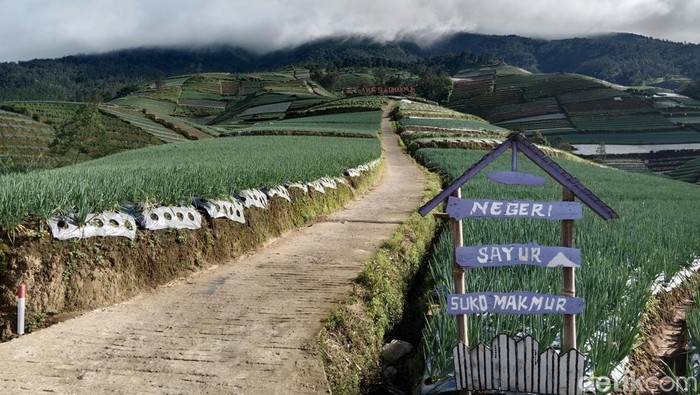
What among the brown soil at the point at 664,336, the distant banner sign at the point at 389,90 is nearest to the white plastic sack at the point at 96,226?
the brown soil at the point at 664,336

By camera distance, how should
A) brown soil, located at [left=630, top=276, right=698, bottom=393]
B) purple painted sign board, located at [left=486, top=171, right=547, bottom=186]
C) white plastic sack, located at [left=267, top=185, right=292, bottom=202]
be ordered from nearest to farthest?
purple painted sign board, located at [left=486, top=171, right=547, bottom=186] → brown soil, located at [left=630, top=276, right=698, bottom=393] → white plastic sack, located at [left=267, top=185, right=292, bottom=202]

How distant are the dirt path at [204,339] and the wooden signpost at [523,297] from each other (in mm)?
1308

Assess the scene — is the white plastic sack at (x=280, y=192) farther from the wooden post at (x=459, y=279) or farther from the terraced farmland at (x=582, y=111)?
the terraced farmland at (x=582, y=111)

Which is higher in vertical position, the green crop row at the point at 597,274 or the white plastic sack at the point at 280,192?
the white plastic sack at the point at 280,192

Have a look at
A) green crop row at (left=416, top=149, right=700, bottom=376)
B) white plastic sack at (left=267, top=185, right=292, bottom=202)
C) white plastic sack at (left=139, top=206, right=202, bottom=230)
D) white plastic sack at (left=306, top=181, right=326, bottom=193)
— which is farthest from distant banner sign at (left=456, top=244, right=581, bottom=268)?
white plastic sack at (left=306, top=181, right=326, bottom=193)

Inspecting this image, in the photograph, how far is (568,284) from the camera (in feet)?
13.4

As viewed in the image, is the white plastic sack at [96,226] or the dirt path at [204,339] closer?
the dirt path at [204,339]

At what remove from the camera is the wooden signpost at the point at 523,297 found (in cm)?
397

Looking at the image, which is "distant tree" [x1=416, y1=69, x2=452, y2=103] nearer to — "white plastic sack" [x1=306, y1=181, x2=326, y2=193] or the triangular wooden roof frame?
"white plastic sack" [x1=306, y1=181, x2=326, y2=193]

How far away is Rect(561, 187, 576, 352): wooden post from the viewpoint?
3.97 metres

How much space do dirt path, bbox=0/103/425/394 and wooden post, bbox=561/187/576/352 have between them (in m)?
1.97

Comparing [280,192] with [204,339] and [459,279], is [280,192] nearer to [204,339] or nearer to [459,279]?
[204,339]

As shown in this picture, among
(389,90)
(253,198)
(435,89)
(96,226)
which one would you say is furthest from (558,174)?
(435,89)

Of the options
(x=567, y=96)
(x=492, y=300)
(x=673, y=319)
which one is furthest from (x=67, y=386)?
(x=567, y=96)
